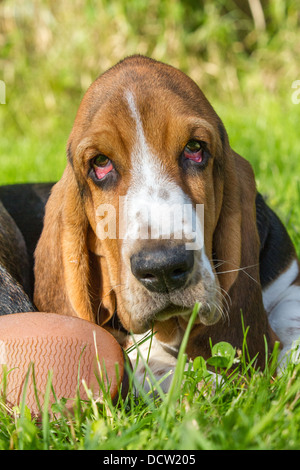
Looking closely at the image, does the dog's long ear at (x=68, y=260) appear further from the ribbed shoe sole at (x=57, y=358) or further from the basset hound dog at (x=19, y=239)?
the ribbed shoe sole at (x=57, y=358)

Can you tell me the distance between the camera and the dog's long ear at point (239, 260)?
3.74 metres

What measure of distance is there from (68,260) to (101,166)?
589 millimetres

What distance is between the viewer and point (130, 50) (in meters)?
11.9

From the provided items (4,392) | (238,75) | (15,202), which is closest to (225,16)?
(238,75)

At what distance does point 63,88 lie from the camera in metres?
12.4

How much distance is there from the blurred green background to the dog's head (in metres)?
6.60

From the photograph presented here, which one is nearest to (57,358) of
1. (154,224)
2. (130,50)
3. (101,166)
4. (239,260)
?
(154,224)

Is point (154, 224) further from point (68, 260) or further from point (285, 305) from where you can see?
point (285, 305)

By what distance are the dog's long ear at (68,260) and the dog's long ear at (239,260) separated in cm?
74

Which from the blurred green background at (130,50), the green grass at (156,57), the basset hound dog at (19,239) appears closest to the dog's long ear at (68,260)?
the basset hound dog at (19,239)

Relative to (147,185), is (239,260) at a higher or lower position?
lower

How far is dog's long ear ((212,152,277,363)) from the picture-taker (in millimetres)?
3744
